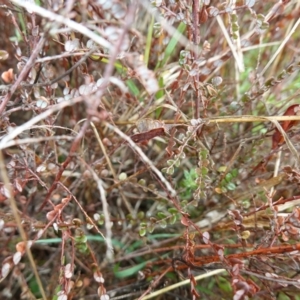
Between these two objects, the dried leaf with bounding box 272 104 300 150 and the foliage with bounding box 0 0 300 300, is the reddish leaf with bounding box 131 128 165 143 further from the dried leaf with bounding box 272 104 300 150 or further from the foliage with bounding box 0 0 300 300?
the dried leaf with bounding box 272 104 300 150

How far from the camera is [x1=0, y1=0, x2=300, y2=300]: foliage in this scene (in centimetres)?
81

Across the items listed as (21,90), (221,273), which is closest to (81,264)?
(221,273)

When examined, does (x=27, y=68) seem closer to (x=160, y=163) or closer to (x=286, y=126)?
(x=160, y=163)

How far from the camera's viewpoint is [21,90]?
0.83 m

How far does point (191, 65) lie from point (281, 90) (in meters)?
0.47

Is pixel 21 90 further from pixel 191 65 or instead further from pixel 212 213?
pixel 212 213

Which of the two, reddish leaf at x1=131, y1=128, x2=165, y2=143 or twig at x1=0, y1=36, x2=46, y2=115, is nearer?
twig at x1=0, y1=36, x2=46, y2=115

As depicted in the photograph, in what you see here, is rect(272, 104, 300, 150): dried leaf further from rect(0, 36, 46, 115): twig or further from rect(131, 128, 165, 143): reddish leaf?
rect(0, 36, 46, 115): twig

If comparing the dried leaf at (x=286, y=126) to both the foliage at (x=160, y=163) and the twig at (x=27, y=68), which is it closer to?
the foliage at (x=160, y=163)

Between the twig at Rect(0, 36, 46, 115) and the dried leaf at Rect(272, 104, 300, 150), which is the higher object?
the twig at Rect(0, 36, 46, 115)

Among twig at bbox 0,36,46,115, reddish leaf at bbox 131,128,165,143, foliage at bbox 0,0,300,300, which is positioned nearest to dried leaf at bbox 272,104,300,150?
foliage at bbox 0,0,300,300

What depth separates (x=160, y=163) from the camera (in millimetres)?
976

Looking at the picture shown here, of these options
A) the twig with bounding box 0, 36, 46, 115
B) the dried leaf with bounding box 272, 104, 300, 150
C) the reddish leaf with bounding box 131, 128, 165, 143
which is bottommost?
the dried leaf with bounding box 272, 104, 300, 150

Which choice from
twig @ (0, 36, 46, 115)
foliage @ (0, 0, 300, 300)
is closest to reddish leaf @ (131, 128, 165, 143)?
foliage @ (0, 0, 300, 300)
